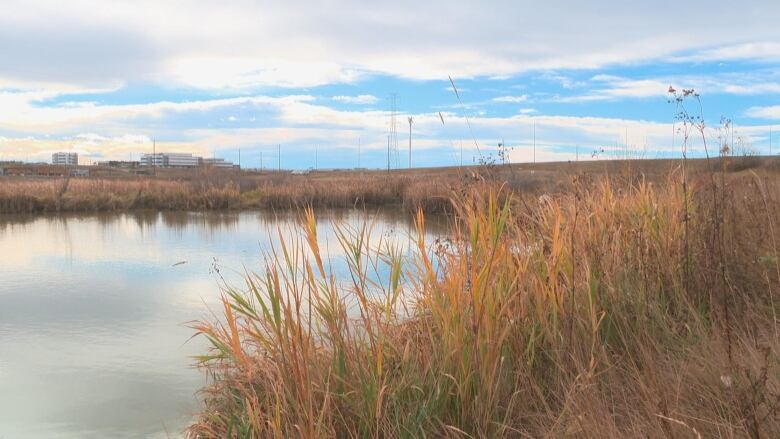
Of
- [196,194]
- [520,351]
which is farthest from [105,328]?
[196,194]

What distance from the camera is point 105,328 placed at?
6176 mm

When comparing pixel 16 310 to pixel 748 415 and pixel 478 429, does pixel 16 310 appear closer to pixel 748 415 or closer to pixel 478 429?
pixel 478 429

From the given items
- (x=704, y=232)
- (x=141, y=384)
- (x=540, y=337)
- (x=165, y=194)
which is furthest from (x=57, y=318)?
(x=165, y=194)

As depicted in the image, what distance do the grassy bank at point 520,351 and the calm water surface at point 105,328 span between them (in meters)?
0.46

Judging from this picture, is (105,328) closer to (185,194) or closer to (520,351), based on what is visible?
(520,351)

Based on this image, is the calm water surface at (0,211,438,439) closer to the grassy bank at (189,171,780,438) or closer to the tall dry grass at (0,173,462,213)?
the grassy bank at (189,171,780,438)

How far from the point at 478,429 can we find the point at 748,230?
2842 mm

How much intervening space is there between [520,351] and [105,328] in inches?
199

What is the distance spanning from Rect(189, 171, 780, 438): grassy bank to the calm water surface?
46cm

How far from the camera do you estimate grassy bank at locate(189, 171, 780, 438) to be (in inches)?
77.1

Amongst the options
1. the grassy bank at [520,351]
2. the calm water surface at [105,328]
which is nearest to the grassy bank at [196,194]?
the calm water surface at [105,328]

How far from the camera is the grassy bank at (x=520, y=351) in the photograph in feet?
6.43

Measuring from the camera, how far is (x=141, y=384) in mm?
4570

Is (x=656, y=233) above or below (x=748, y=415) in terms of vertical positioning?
above
